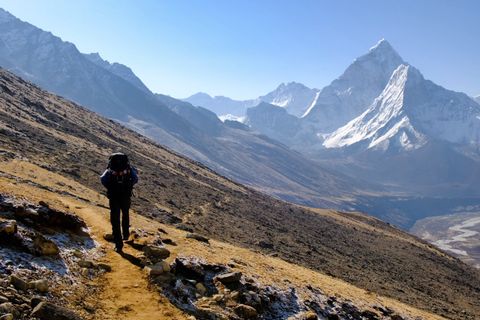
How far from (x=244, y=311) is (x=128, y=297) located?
434 cm

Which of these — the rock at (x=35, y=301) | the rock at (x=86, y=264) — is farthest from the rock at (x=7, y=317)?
the rock at (x=86, y=264)

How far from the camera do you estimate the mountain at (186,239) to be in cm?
1705

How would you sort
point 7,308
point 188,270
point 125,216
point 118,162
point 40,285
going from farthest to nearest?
point 125,216 → point 118,162 → point 188,270 → point 40,285 → point 7,308

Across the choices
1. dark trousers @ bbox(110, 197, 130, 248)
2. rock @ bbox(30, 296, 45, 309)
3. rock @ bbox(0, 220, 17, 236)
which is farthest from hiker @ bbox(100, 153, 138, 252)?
rock @ bbox(30, 296, 45, 309)

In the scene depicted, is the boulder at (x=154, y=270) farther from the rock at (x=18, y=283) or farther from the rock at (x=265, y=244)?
the rock at (x=265, y=244)

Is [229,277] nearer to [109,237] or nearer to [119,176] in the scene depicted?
[109,237]

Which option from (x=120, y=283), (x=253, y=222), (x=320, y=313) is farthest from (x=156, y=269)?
(x=253, y=222)

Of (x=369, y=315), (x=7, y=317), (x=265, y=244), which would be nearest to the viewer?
(x=7, y=317)

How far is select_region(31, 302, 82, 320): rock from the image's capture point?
12070 millimetres

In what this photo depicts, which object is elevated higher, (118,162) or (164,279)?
(118,162)

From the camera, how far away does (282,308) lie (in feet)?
62.2

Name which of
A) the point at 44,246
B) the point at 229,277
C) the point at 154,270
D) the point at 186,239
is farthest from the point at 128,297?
the point at 186,239

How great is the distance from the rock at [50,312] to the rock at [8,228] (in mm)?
3992

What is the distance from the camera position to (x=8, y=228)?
50.0 ft
